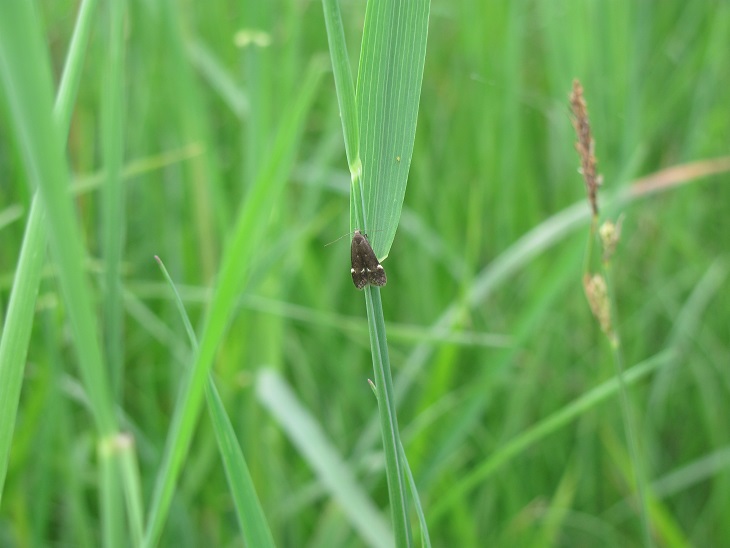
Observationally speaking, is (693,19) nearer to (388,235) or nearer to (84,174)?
(84,174)

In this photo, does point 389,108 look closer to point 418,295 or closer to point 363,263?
point 363,263

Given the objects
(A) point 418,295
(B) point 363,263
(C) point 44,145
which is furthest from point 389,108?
(A) point 418,295

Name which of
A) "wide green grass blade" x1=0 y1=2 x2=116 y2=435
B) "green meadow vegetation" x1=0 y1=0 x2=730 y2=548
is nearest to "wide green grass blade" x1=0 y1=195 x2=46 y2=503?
"wide green grass blade" x1=0 y1=2 x2=116 y2=435

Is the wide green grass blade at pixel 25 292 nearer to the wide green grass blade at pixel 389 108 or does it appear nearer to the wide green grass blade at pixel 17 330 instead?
the wide green grass blade at pixel 17 330

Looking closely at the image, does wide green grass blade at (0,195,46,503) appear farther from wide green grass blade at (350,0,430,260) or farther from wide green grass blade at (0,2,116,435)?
wide green grass blade at (350,0,430,260)

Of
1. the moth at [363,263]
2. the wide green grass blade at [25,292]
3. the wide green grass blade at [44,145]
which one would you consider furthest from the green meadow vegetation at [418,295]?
the wide green grass blade at [44,145]
